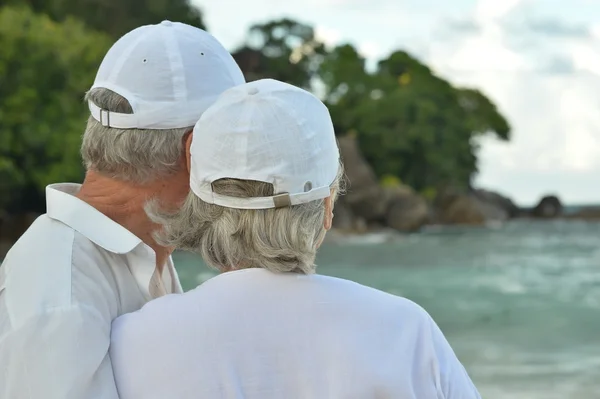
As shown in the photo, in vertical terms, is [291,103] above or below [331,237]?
above

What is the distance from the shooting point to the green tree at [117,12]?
1194 inches

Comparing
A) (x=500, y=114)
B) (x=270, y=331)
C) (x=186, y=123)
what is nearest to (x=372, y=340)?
(x=270, y=331)

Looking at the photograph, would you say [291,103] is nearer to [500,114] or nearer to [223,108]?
[223,108]

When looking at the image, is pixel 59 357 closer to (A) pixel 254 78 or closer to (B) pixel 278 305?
(B) pixel 278 305

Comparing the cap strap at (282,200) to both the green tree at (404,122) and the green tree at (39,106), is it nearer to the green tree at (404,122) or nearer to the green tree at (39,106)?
the green tree at (39,106)

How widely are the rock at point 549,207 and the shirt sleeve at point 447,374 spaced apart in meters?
56.5

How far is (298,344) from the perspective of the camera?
138 centimetres

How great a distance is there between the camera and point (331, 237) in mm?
32844

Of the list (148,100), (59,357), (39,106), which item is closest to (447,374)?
(59,357)

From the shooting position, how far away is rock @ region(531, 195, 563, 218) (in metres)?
56.9

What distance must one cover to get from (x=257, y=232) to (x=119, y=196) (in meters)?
0.38

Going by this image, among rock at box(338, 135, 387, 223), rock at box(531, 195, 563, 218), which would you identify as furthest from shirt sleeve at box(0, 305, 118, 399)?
rock at box(531, 195, 563, 218)

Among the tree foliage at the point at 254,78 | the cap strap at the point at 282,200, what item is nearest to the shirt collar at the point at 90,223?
the cap strap at the point at 282,200

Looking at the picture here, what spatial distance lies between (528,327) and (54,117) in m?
11.3
